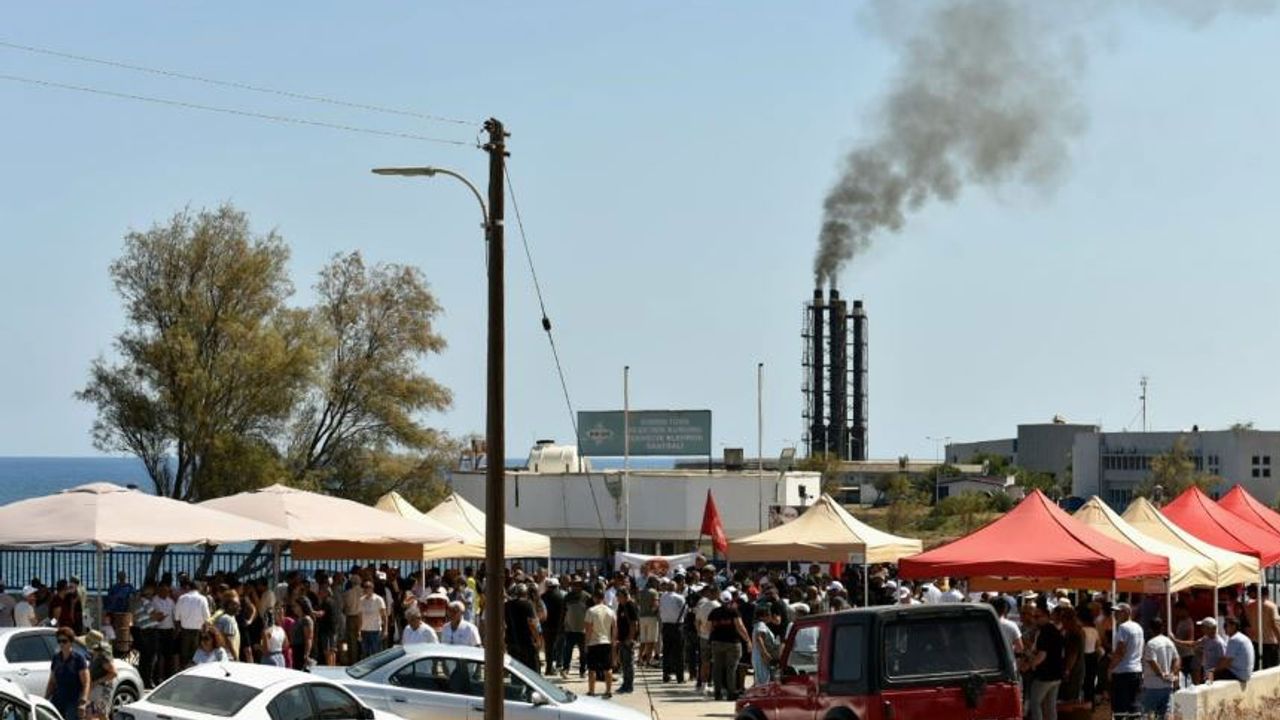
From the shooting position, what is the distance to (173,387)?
5650 cm

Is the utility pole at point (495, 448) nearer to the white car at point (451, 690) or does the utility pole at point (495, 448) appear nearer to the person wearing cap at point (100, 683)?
the white car at point (451, 690)

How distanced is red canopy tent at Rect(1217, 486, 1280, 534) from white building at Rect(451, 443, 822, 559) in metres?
26.0

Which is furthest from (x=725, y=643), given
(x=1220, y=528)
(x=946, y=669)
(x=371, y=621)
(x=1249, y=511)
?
(x=1249, y=511)

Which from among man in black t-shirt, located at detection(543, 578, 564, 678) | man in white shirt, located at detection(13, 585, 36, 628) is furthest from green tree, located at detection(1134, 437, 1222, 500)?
man in white shirt, located at detection(13, 585, 36, 628)

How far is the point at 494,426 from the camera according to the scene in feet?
63.9

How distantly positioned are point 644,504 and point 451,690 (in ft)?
148

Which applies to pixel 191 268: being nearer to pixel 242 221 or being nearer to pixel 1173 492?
pixel 242 221

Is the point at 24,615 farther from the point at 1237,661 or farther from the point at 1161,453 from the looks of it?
the point at 1161,453

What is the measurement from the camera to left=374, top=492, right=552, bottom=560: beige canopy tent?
33500 millimetres

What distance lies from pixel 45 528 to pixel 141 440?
32544 millimetres

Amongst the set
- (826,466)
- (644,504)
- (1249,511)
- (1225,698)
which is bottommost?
(1225,698)

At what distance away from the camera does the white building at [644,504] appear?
65.5 meters

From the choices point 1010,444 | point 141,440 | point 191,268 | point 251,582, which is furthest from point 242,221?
point 1010,444

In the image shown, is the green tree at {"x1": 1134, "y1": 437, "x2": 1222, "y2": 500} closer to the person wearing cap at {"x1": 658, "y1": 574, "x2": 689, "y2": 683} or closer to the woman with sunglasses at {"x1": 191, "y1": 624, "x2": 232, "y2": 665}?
the person wearing cap at {"x1": 658, "y1": 574, "x2": 689, "y2": 683}
